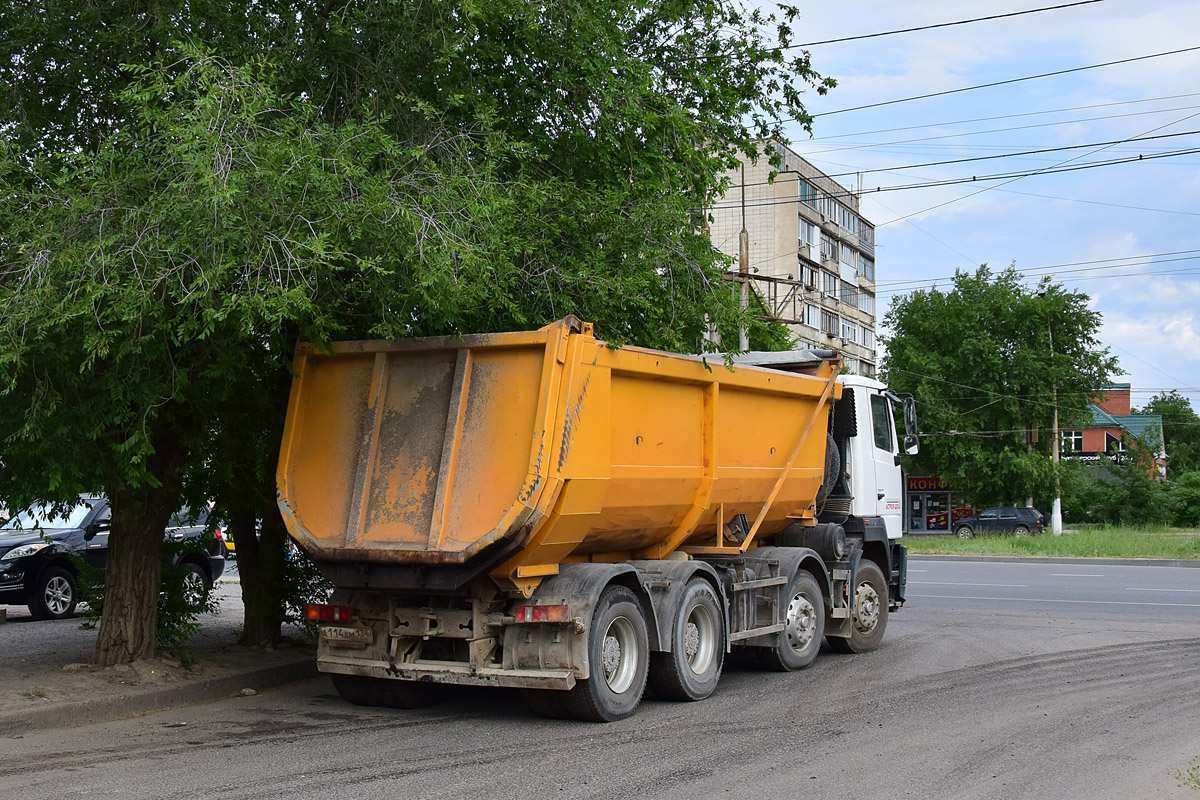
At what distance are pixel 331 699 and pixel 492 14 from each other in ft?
18.1

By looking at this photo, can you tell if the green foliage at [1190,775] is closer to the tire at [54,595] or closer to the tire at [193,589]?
the tire at [193,589]

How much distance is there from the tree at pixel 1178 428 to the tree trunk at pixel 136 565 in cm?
→ 9325

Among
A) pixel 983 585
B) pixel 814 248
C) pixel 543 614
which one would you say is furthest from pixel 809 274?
pixel 543 614

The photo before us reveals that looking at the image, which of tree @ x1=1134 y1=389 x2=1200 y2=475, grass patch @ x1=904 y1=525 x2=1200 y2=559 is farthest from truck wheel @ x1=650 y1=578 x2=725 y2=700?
tree @ x1=1134 y1=389 x2=1200 y2=475

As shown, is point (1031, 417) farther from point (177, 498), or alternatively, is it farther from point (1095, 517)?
point (177, 498)

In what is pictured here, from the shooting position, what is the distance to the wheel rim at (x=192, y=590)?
10359 millimetres

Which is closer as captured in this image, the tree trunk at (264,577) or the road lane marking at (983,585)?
the tree trunk at (264,577)

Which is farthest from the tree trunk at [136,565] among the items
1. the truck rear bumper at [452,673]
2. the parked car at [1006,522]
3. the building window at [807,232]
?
the building window at [807,232]

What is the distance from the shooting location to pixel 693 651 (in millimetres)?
9297

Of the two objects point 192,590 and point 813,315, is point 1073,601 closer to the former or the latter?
point 192,590

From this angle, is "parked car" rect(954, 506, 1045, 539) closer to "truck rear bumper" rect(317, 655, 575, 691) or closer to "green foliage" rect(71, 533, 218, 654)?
"green foliage" rect(71, 533, 218, 654)

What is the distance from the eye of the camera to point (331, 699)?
9461 millimetres

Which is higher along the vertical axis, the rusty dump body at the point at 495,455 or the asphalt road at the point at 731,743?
the rusty dump body at the point at 495,455

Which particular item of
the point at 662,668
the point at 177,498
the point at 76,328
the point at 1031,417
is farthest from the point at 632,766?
the point at 1031,417
